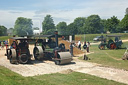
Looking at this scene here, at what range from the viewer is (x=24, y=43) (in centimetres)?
1559

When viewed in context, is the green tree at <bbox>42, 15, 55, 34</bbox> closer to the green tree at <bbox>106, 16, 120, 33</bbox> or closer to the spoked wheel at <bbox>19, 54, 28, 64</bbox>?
the green tree at <bbox>106, 16, 120, 33</bbox>

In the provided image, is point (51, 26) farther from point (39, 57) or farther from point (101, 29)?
point (39, 57)

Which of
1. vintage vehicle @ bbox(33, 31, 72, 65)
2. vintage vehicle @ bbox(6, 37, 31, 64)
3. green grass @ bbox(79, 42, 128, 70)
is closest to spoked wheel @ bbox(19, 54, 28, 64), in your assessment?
vintage vehicle @ bbox(6, 37, 31, 64)

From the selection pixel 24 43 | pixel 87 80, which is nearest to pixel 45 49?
pixel 24 43

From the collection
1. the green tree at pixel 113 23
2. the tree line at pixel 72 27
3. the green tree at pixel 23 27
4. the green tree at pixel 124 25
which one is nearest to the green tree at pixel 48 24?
the tree line at pixel 72 27

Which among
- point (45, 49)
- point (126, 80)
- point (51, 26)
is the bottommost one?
point (126, 80)

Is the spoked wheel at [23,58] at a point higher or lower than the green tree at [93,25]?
lower

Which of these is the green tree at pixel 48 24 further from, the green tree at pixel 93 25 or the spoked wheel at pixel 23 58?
the spoked wheel at pixel 23 58

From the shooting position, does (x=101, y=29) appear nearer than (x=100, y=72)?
No

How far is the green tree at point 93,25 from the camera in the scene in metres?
83.4

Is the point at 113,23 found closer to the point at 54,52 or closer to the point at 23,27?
the point at 23,27

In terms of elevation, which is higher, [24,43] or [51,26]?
[51,26]

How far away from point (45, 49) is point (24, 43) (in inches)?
92.9

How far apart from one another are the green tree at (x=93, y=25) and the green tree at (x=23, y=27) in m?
27.4
